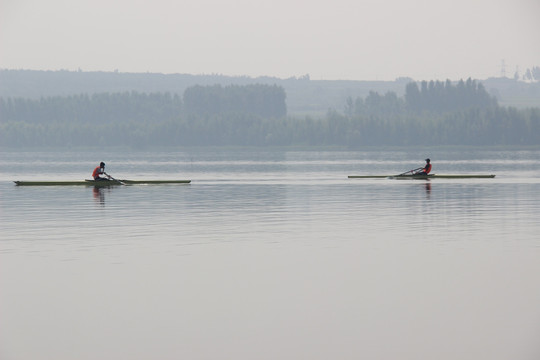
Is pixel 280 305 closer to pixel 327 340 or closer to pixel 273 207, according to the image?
pixel 327 340

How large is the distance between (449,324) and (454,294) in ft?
10.2

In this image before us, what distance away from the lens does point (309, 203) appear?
171 ft

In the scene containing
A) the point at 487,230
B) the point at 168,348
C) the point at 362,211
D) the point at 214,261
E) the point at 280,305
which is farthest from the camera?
the point at 362,211

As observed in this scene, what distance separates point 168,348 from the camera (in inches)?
745

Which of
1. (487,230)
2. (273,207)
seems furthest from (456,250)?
(273,207)

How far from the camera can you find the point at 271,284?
82.2ft

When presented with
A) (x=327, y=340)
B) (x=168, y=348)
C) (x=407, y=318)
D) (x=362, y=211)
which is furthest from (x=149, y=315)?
(x=362, y=211)

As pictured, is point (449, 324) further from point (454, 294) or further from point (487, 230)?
point (487, 230)

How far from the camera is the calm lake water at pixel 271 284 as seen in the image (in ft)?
63.4

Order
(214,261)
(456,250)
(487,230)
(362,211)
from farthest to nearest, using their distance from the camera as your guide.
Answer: (362,211), (487,230), (456,250), (214,261)

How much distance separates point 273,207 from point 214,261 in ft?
67.9

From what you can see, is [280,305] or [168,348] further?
[280,305]

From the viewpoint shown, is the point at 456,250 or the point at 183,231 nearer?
the point at 456,250

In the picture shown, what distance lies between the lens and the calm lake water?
19.3 m
